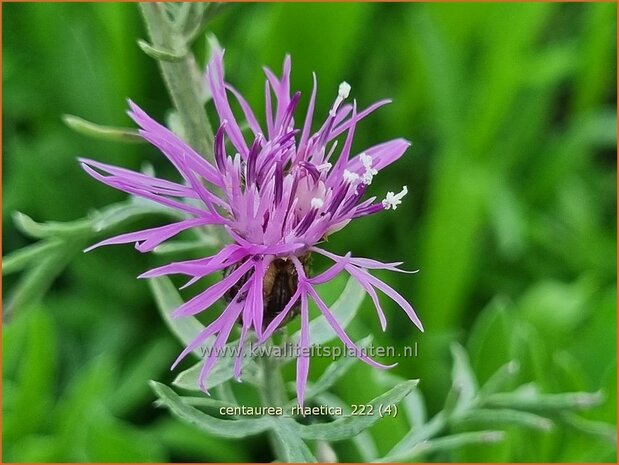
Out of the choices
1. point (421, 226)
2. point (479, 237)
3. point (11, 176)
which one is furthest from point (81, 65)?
point (479, 237)

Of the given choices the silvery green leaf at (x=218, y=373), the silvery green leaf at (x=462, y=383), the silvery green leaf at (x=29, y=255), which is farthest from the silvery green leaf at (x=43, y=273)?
the silvery green leaf at (x=462, y=383)

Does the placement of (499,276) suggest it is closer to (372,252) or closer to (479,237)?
(479,237)

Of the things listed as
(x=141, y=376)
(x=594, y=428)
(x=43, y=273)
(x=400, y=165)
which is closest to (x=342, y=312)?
(x=43, y=273)

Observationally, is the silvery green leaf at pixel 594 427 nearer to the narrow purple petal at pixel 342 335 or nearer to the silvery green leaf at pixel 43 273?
the narrow purple petal at pixel 342 335

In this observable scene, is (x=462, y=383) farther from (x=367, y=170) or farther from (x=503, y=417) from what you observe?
(x=367, y=170)

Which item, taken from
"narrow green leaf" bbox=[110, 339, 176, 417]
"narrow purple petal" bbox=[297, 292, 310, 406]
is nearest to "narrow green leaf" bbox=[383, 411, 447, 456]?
"narrow purple petal" bbox=[297, 292, 310, 406]
